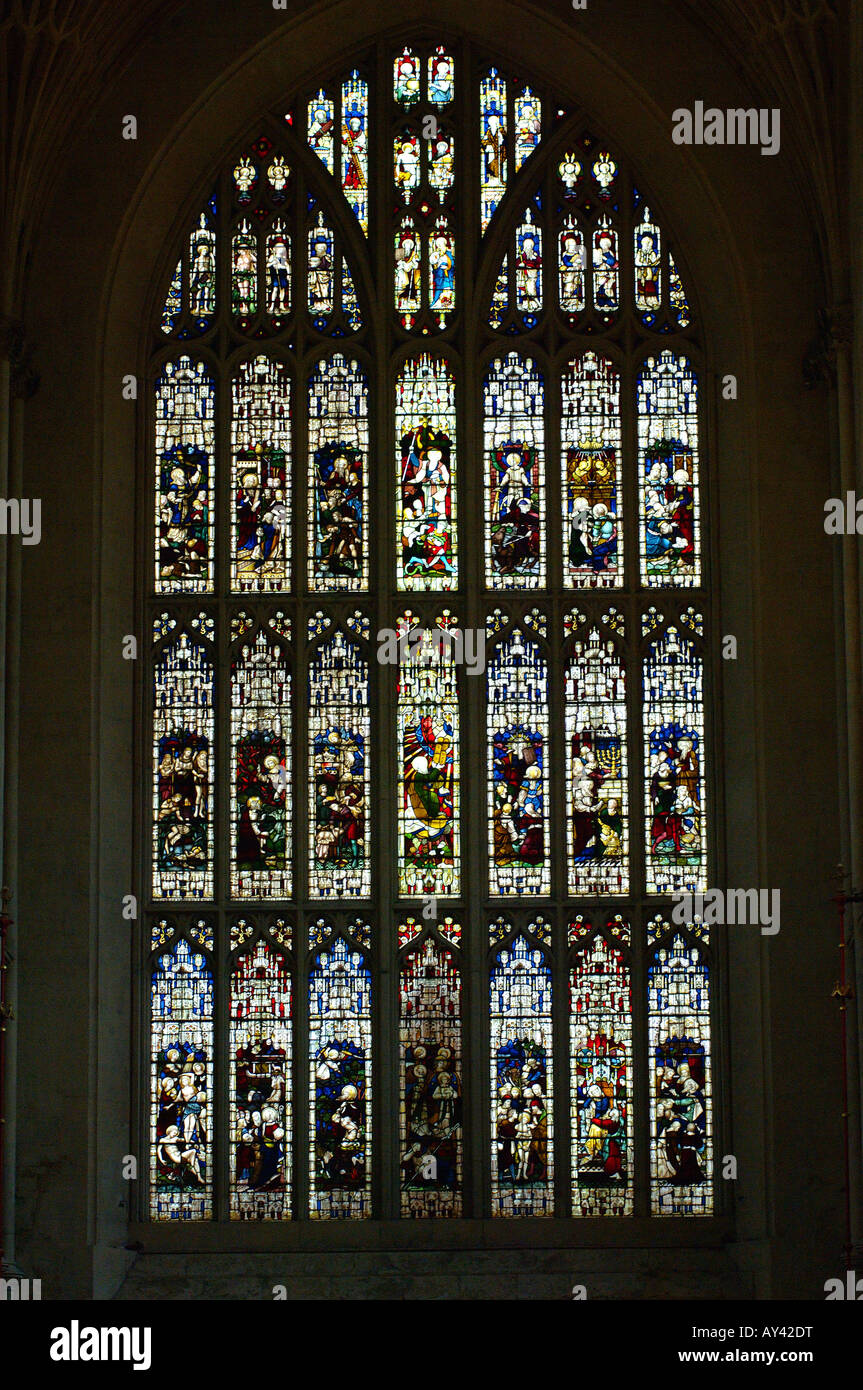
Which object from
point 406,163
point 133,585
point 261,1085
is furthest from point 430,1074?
point 406,163

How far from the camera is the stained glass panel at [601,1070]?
15656 mm

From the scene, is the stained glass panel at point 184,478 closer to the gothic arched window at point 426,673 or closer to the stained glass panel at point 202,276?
the gothic arched window at point 426,673

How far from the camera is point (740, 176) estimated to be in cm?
1622

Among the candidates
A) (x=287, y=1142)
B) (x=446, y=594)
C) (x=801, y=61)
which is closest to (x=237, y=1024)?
(x=287, y=1142)

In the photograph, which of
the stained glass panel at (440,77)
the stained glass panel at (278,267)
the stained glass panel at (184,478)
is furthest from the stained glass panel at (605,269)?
the stained glass panel at (184,478)

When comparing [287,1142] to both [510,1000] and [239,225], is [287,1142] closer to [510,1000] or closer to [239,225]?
[510,1000]

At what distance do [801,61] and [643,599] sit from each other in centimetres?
398

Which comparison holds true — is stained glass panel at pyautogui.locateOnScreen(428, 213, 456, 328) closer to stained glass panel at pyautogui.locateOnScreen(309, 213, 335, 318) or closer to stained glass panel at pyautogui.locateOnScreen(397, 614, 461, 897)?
stained glass panel at pyautogui.locateOnScreen(309, 213, 335, 318)

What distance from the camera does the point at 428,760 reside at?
16.2 m

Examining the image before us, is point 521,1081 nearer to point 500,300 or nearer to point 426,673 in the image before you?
point 426,673

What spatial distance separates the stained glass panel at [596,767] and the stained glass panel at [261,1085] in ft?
7.59

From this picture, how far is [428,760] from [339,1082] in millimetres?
2436

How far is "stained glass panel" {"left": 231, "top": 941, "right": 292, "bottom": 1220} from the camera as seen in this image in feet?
51.4

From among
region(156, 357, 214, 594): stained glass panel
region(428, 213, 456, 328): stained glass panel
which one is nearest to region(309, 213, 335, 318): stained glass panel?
region(428, 213, 456, 328): stained glass panel
